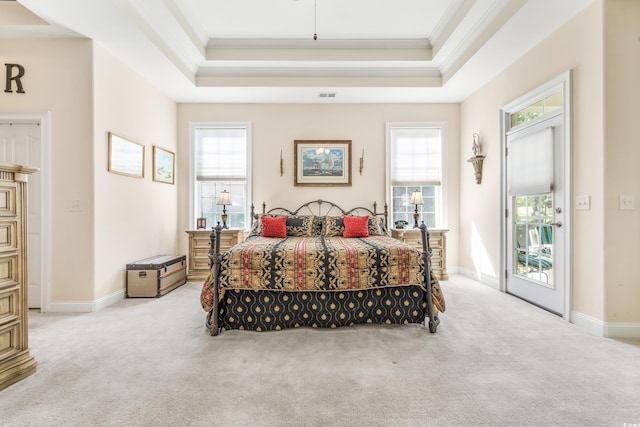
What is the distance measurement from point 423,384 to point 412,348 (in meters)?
0.53

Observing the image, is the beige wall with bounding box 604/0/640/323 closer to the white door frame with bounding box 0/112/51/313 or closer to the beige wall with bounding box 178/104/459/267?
the beige wall with bounding box 178/104/459/267

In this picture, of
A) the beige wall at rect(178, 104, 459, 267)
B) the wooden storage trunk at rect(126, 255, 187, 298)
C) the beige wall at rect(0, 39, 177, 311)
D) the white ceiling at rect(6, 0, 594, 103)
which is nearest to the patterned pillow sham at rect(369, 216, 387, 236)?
the beige wall at rect(178, 104, 459, 267)

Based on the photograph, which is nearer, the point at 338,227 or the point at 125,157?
the point at 125,157

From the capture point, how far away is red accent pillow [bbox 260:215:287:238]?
451 centimetres

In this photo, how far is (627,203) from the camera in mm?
2766

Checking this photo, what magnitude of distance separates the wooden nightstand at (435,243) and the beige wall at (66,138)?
431 centimetres

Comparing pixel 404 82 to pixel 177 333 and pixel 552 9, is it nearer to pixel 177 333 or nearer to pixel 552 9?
pixel 552 9

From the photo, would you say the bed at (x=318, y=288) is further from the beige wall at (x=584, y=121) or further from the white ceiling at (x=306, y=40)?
the white ceiling at (x=306, y=40)

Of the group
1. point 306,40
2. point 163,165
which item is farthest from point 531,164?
point 163,165

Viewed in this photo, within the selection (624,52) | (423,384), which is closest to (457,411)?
(423,384)

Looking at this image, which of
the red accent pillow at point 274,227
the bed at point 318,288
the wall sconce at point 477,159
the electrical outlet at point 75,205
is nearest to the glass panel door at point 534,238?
the wall sconce at point 477,159

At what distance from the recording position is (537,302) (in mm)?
3646

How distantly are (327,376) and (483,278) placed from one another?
3.66 metres

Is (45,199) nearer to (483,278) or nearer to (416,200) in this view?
(416,200)
